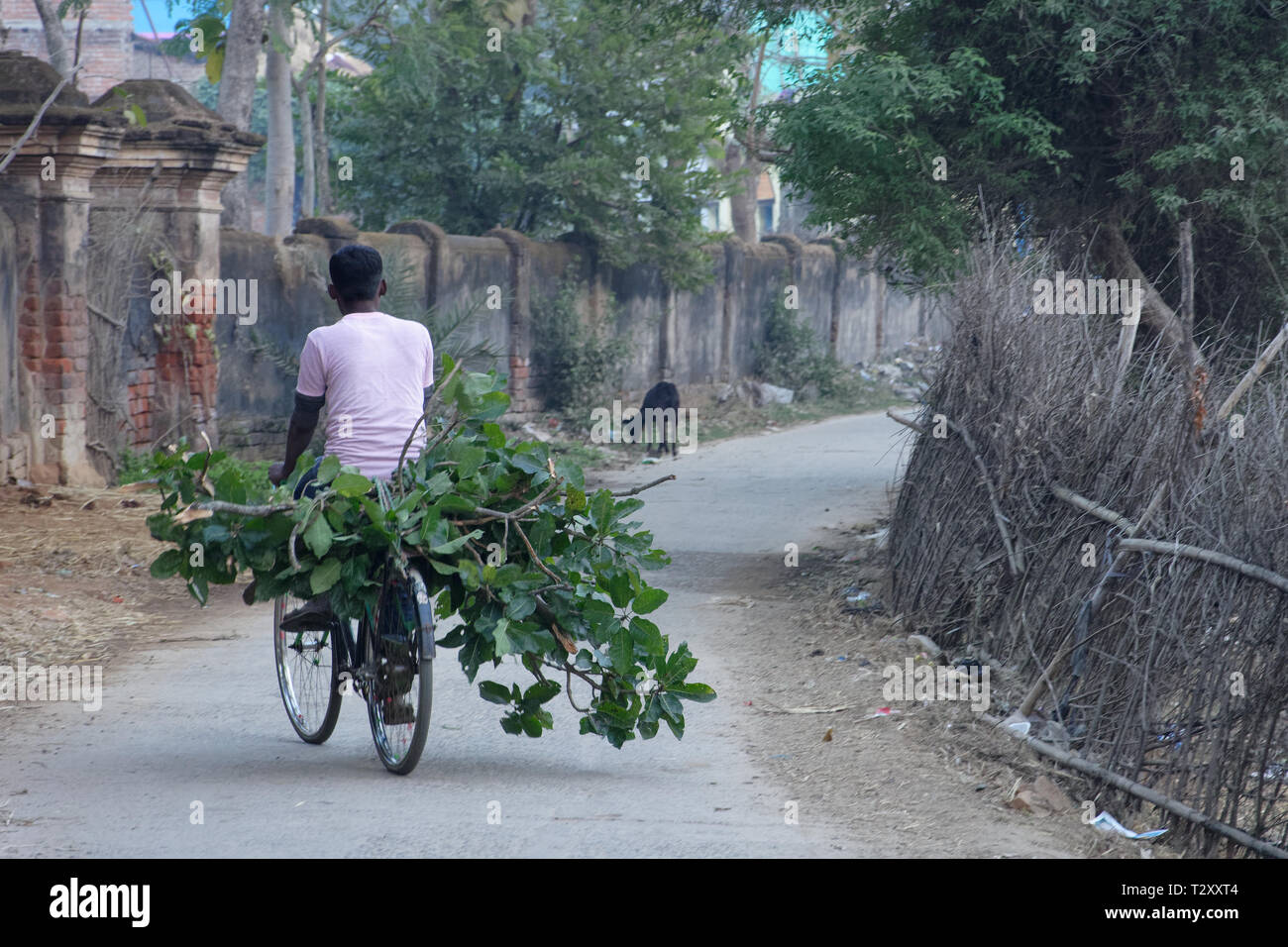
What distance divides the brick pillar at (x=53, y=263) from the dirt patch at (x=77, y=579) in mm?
473

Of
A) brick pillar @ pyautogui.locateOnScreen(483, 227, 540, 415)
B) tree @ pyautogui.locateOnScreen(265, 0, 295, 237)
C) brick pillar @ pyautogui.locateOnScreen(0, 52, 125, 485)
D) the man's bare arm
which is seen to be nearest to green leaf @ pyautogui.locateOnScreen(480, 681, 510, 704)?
the man's bare arm

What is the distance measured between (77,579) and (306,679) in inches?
141

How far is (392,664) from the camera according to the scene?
4742mm

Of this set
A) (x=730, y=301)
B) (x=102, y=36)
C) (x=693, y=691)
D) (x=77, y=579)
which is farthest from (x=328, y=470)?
(x=102, y=36)

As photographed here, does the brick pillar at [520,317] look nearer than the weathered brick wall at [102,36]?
Yes

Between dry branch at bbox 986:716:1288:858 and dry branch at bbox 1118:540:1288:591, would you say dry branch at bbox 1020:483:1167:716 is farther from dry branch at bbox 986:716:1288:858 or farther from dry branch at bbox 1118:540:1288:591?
dry branch at bbox 986:716:1288:858

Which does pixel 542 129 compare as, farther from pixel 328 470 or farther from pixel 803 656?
pixel 328 470

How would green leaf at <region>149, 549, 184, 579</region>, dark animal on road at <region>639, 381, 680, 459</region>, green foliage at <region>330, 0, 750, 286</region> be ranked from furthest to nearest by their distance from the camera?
Result: 1. green foliage at <region>330, 0, 750, 286</region>
2. dark animal on road at <region>639, 381, 680, 459</region>
3. green leaf at <region>149, 549, 184, 579</region>

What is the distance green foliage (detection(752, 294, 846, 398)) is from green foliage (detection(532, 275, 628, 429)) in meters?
5.41

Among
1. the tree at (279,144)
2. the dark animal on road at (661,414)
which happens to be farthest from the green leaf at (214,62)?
the tree at (279,144)

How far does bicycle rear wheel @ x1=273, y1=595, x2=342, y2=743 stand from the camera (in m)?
5.31

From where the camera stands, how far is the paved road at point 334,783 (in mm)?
4133

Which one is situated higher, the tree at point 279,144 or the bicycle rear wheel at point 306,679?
the tree at point 279,144

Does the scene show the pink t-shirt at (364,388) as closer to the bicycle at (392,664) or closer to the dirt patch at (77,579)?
the bicycle at (392,664)
